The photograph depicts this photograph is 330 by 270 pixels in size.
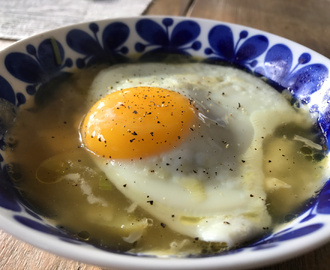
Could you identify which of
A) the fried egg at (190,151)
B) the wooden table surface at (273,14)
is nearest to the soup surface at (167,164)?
the fried egg at (190,151)

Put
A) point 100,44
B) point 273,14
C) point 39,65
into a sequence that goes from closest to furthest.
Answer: point 39,65
point 100,44
point 273,14

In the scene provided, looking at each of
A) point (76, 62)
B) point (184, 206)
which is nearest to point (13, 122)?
point (76, 62)

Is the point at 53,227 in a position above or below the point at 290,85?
below

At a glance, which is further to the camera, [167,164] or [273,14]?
[273,14]

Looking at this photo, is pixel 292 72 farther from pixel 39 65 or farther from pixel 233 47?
pixel 39 65

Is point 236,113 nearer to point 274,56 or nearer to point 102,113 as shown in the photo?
point 274,56

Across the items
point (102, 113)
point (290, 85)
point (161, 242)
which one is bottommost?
point (161, 242)

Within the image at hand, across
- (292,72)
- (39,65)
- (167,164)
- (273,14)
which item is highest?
(273,14)

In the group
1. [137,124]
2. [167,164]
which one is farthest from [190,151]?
[137,124]

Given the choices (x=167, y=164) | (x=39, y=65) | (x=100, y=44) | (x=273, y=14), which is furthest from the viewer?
(x=273, y=14)
